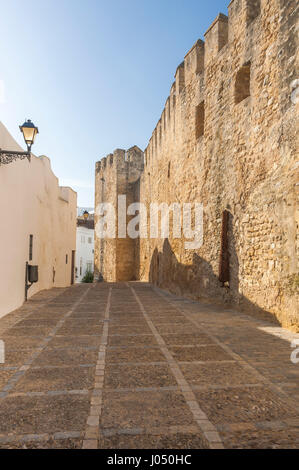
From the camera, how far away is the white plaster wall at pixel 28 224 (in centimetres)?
602

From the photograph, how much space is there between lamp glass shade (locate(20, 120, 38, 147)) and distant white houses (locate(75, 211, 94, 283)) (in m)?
33.8

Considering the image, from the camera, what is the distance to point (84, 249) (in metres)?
40.7

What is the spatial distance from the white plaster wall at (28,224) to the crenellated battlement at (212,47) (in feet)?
15.5

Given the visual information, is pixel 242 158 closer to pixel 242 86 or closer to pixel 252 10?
pixel 242 86

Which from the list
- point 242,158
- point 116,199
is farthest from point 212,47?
point 116,199

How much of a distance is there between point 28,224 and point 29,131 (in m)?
2.87

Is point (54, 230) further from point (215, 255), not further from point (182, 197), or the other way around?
point (215, 255)

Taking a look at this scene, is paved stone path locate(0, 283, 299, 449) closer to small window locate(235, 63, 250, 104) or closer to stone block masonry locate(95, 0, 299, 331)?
stone block masonry locate(95, 0, 299, 331)

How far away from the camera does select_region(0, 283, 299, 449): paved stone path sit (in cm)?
202

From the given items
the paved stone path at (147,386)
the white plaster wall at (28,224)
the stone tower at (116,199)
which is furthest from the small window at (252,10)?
the stone tower at (116,199)

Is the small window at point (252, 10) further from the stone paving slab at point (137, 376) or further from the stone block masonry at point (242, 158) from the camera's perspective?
the stone paving slab at point (137, 376)

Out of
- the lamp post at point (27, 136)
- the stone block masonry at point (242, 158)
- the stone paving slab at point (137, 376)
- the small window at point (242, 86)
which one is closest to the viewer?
the stone paving slab at point (137, 376)

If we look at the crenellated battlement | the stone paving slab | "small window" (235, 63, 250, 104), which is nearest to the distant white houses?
the crenellated battlement

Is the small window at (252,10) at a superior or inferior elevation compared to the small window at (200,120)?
superior
